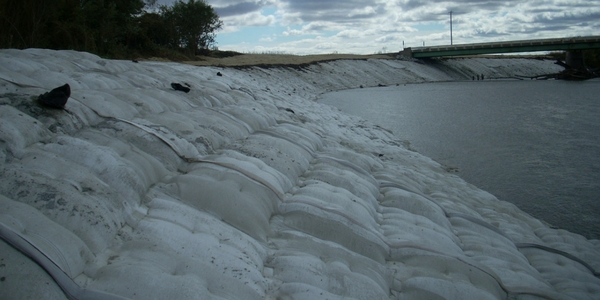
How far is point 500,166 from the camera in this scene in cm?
1073

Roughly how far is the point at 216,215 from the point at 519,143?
440 inches

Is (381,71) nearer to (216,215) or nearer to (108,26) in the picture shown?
(108,26)

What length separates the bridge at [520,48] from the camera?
41125mm

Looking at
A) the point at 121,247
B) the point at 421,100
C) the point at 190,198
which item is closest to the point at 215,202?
the point at 190,198

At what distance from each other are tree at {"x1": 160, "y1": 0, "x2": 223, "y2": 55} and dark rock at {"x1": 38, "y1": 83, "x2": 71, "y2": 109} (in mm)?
24092

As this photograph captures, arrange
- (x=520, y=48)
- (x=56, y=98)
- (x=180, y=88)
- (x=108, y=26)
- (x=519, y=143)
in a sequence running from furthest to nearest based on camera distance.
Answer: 1. (x=520, y=48)
2. (x=108, y=26)
3. (x=519, y=143)
4. (x=180, y=88)
5. (x=56, y=98)

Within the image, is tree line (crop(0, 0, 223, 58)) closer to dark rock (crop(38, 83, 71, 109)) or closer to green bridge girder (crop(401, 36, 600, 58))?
dark rock (crop(38, 83, 71, 109))

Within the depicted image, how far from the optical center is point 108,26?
18.4m

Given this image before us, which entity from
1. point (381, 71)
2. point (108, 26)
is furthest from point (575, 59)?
point (108, 26)

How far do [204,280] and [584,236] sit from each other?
602 centimetres

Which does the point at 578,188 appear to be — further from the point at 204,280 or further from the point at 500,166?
the point at 204,280

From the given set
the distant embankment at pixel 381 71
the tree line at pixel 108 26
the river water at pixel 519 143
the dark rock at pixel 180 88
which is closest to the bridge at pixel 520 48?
the distant embankment at pixel 381 71

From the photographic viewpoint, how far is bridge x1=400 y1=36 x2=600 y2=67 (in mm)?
41125

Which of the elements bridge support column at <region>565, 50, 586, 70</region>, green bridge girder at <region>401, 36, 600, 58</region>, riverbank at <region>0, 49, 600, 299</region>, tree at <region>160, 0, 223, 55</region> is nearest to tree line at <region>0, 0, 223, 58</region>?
tree at <region>160, 0, 223, 55</region>
